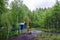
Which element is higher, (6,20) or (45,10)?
(45,10)

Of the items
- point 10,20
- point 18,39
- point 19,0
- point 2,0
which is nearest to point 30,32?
point 18,39

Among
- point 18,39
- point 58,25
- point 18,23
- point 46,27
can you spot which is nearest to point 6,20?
point 18,23

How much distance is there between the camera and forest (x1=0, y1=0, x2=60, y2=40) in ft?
8.47

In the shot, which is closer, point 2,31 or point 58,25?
point 58,25

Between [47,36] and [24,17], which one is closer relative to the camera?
[47,36]

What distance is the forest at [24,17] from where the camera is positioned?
102 inches

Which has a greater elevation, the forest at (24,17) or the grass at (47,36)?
the forest at (24,17)

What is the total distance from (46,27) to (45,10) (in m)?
0.33

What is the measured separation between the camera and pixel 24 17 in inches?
104

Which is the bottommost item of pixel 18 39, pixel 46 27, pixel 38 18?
pixel 18 39

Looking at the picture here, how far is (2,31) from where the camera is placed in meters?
2.77

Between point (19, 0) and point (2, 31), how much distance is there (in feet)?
2.39

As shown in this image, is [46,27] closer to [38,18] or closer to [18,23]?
[38,18]

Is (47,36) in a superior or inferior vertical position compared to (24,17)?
inferior
